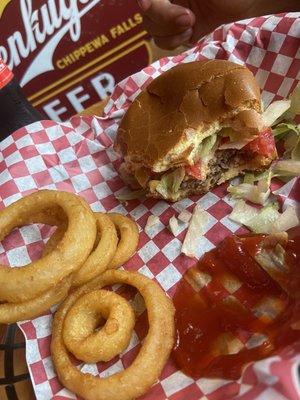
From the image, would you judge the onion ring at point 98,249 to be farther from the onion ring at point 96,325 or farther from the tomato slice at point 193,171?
the tomato slice at point 193,171

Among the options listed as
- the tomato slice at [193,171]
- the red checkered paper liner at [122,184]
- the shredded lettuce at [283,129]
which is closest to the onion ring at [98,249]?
the red checkered paper liner at [122,184]

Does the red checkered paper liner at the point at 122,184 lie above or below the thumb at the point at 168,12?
below

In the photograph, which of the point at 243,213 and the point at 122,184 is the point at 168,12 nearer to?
the point at 122,184

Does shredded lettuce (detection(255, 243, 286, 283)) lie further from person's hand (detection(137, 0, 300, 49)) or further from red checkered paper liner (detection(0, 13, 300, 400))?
person's hand (detection(137, 0, 300, 49))

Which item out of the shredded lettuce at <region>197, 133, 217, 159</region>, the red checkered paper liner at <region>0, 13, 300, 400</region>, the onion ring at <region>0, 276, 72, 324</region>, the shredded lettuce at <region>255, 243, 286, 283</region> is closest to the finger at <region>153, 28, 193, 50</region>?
the red checkered paper liner at <region>0, 13, 300, 400</region>

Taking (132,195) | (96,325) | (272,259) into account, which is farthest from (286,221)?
(96,325)

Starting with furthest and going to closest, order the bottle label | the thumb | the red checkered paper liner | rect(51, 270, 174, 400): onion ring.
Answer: the thumb
the bottle label
the red checkered paper liner
rect(51, 270, 174, 400): onion ring
